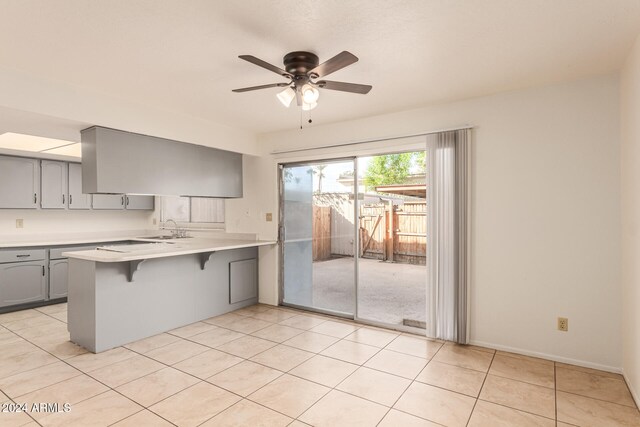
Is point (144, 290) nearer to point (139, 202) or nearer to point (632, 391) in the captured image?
point (139, 202)

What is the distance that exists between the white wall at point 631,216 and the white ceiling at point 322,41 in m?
0.22

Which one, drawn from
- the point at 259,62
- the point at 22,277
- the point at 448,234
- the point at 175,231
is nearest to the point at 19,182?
the point at 22,277

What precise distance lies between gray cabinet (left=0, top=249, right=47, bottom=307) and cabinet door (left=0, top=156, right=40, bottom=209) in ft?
2.57

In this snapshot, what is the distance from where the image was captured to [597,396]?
243 centimetres

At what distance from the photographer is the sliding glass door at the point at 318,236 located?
438cm

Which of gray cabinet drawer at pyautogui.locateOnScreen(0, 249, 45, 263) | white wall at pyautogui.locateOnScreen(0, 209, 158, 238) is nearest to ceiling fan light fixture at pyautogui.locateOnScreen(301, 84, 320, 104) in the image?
gray cabinet drawer at pyautogui.locateOnScreen(0, 249, 45, 263)

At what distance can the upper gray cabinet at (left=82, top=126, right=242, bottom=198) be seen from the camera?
A: 11.2 ft

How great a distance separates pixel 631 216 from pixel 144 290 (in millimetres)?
4288

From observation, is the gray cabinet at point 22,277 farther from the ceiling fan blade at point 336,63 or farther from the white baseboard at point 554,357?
the white baseboard at point 554,357

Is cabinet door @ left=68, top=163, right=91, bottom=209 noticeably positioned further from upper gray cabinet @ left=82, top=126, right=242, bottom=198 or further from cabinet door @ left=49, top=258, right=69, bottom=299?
upper gray cabinet @ left=82, top=126, right=242, bottom=198

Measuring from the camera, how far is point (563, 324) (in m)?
2.98

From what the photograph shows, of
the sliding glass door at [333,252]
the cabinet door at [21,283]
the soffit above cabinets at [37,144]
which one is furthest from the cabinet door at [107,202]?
the sliding glass door at [333,252]

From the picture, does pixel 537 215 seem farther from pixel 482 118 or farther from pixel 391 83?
pixel 391 83

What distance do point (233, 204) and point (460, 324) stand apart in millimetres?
3509
